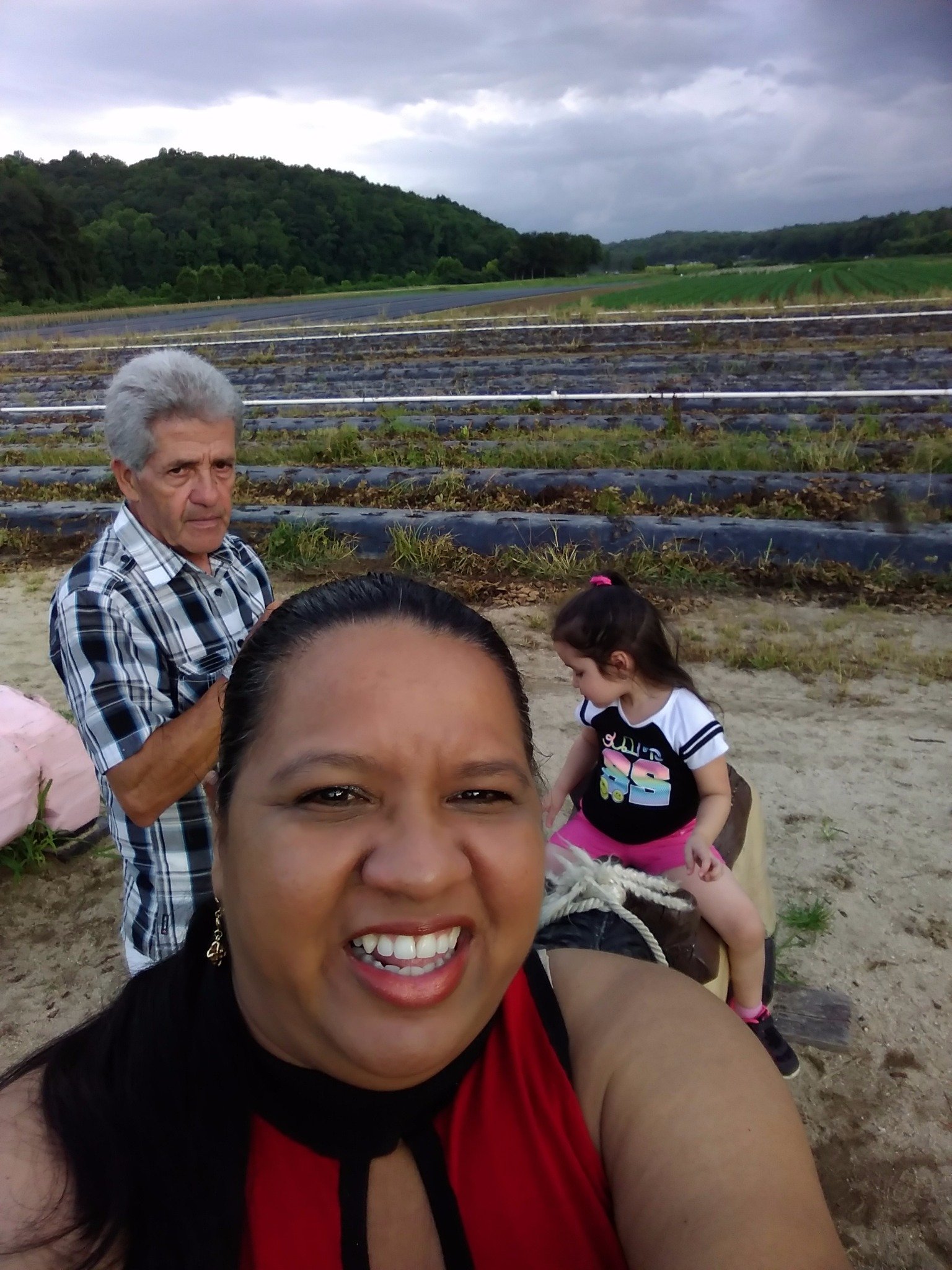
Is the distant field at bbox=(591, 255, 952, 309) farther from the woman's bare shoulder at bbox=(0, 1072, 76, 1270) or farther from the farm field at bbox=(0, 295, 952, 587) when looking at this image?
the woman's bare shoulder at bbox=(0, 1072, 76, 1270)

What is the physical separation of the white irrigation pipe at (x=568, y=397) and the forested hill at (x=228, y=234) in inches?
2065

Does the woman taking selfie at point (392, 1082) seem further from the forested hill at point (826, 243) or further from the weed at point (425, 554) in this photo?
the forested hill at point (826, 243)

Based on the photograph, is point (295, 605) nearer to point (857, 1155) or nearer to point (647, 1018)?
point (647, 1018)

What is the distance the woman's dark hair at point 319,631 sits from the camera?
1135mm

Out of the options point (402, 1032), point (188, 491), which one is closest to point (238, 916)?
point (402, 1032)

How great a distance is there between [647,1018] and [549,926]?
0.61m

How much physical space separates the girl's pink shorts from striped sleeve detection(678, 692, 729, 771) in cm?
19

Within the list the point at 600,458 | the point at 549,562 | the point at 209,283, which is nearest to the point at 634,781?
the point at 549,562

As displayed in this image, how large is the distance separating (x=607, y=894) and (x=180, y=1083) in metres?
0.90

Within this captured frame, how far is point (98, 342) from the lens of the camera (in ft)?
86.0

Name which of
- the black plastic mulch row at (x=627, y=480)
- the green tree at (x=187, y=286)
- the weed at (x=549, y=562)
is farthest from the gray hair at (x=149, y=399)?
the green tree at (x=187, y=286)

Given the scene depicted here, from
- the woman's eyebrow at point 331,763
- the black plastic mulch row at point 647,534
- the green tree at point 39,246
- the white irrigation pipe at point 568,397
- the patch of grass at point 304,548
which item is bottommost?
the patch of grass at point 304,548

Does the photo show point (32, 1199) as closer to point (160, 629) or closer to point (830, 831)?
point (160, 629)

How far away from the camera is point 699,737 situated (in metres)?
2.33
